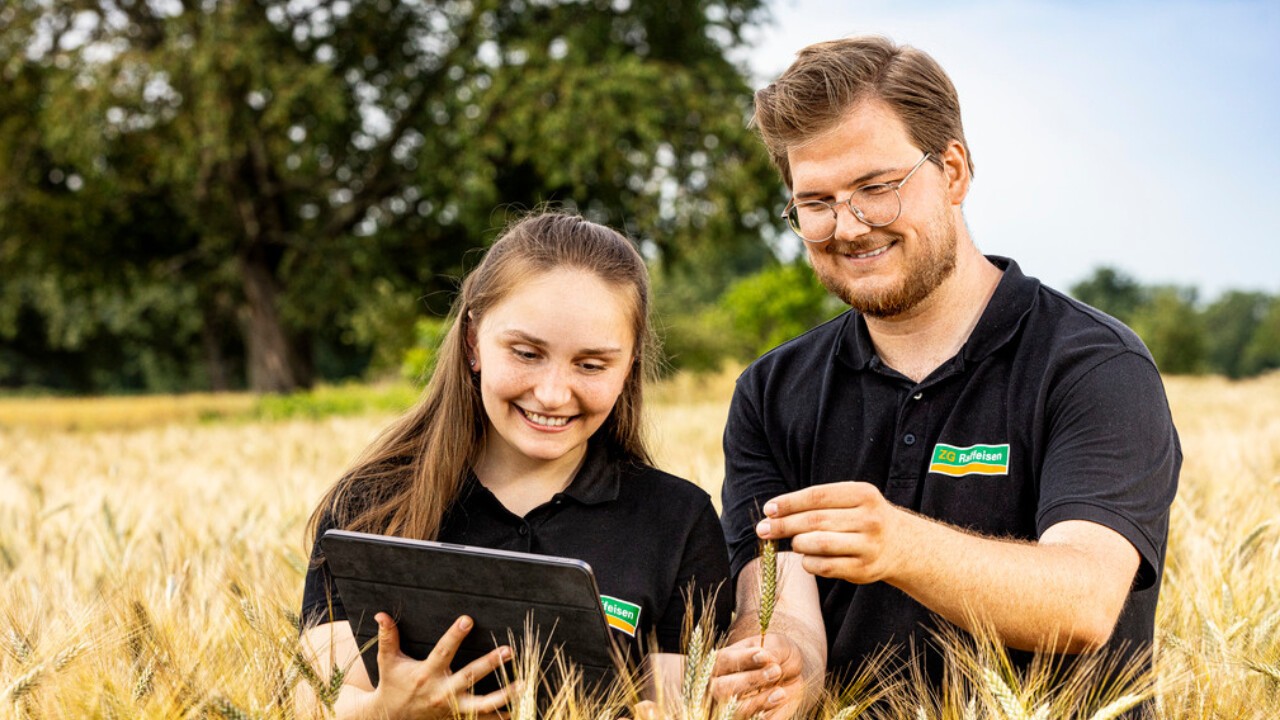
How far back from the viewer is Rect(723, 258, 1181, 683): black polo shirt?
1.93 m

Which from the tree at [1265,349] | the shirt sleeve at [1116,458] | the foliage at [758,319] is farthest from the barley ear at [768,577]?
the tree at [1265,349]

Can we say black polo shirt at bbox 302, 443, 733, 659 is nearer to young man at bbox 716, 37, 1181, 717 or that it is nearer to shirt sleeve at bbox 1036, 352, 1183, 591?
young man at bbox 716, 37, 1181, 717

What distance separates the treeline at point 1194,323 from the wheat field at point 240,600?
148ft

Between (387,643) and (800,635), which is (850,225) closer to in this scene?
(800,635)

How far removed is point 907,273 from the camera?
2.26 meters

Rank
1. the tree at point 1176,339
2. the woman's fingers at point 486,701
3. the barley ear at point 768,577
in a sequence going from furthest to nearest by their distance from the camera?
the tree at point 1176,339 < the woman's fingers at point 486,701 < the barley ear at point 768,577

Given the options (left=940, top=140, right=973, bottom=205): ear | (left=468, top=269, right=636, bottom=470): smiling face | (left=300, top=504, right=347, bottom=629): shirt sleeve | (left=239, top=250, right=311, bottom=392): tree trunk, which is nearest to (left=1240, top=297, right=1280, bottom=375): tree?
(left=239, top=250, right=311, bottom=392): tree trunk

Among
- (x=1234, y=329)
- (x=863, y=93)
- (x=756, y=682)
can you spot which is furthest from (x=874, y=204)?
(x=1234, y=329)

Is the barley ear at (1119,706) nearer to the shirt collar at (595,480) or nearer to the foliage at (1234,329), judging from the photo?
the shirt collar at (595,480)

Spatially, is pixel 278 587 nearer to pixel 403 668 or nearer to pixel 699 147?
pixel 403 668

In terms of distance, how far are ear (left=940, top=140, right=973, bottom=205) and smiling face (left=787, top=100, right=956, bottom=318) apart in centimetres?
5

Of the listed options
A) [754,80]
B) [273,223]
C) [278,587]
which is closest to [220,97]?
[273,223]

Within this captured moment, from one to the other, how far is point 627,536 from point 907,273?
79 cm

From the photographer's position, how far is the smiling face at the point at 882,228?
222cm
